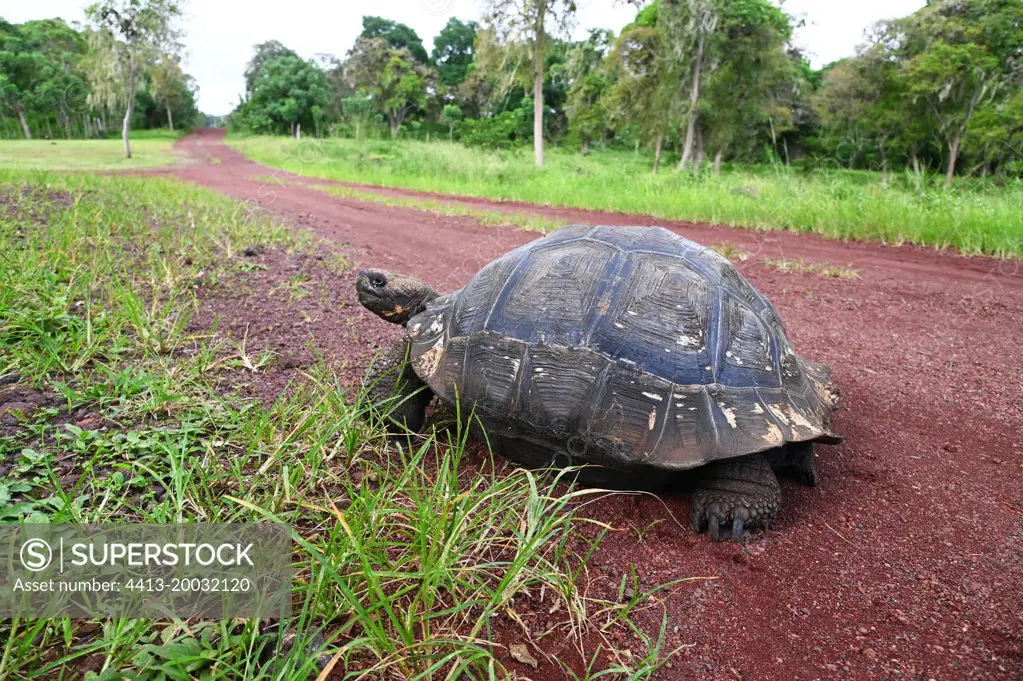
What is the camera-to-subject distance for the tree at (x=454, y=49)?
57125 mm

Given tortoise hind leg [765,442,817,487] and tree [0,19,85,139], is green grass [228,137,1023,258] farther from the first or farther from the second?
tree [0,19,85,139]

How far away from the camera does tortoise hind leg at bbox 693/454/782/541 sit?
2.09 meters

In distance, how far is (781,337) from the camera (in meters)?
2.50

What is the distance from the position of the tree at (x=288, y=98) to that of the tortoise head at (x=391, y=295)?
4593 centimetres

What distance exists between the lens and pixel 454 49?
59.6 metres

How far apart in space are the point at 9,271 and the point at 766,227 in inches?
346

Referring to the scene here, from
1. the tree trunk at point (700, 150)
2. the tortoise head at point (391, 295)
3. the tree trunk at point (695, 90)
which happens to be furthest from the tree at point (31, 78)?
the tree trunk at point (700, 150)

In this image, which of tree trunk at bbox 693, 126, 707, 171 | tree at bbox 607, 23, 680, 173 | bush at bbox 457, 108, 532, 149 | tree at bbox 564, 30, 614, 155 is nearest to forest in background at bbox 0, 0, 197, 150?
bush at bbox 457, 108, 532, 149

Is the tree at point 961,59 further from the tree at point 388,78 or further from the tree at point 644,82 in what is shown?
the tree at point 388,78

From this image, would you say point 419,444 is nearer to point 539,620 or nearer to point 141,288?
point 539,620

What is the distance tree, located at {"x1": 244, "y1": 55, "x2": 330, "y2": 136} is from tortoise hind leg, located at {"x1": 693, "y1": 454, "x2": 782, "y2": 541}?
1870 inches

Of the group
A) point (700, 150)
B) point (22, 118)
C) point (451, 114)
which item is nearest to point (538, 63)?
point (700, 150)

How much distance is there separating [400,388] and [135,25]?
3070 centimetres

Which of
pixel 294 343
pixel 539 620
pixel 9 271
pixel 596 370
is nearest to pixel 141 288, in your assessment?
pixel 9 271
